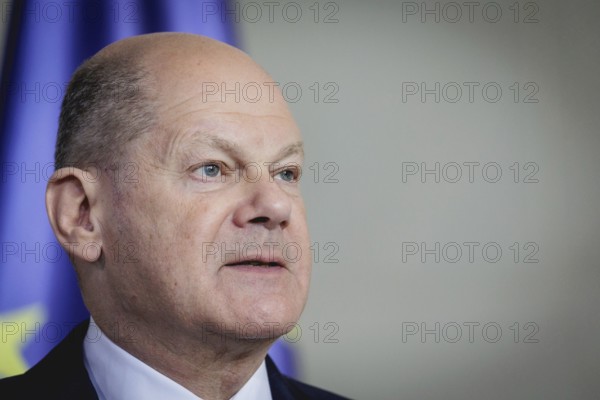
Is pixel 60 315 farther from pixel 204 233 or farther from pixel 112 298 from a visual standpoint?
pixel 204 233

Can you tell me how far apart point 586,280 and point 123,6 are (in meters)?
1.52

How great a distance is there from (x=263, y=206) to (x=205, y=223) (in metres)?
0.10

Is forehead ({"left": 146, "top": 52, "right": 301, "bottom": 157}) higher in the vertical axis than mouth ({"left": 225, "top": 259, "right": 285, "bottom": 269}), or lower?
higher

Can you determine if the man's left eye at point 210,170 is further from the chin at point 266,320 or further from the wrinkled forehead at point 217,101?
the chin at point 266,320

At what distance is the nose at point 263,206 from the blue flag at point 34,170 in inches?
34.3

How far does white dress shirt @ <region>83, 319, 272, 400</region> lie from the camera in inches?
55.3

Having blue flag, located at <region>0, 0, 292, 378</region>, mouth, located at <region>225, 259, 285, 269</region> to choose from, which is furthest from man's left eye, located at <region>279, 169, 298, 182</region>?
blue flag, located at <region>0, 0, 292, 378</region>

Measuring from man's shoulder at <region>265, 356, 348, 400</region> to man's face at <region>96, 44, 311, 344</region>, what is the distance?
0.31 metres

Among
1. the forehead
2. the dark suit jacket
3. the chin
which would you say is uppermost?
the forehead

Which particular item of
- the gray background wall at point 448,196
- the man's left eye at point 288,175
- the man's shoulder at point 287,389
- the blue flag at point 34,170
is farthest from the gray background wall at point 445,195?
the man's left eye at point 288,175

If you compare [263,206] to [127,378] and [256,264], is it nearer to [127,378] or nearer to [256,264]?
[256,264]

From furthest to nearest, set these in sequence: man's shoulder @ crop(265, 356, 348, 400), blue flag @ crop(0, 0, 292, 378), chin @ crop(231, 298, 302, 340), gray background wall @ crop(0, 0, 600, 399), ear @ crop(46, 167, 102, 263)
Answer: gray background wall @ crop(0, 0, 600, 399) → blue flag @ crop(0, 0, 292, 378) → man's shoulder @ crop(265, 356, 348, 400) → ear @ crop(46, 167, 102, 263) → chin @ crop(231, 298, 302, 340)

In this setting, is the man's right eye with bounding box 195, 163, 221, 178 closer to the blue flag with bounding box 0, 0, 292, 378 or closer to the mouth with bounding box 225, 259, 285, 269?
the mouth with bounding box 225, 259, 285, 269

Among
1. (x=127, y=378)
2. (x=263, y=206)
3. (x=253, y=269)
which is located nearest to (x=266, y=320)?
(x=253, y=269)
